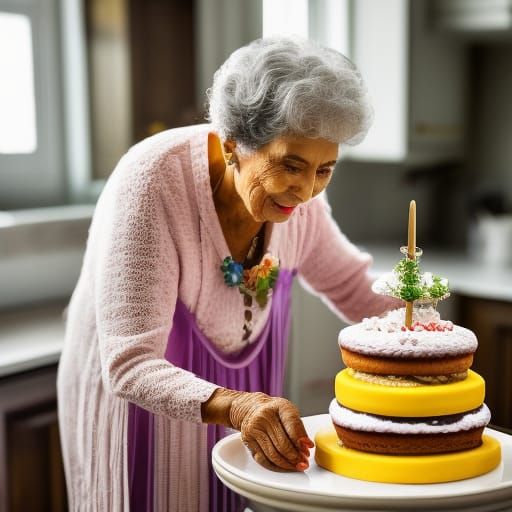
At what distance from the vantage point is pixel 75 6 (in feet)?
8.04

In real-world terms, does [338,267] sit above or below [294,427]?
above

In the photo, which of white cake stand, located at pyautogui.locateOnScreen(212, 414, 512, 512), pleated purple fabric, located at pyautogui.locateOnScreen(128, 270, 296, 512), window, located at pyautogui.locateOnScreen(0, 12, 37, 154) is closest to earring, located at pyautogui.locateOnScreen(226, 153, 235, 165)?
pleated purple fabric, located at pyautogui.locateOnScreen(128, 270, 296, 512)

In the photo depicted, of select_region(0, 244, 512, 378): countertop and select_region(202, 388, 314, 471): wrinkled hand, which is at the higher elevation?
select_region(202, 388, 314, 471): wrinkled hand

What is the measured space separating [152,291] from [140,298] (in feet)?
0.07

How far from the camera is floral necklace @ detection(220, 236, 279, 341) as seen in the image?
1.39m

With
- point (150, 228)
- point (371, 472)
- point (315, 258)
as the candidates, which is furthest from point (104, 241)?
point (371, 472)

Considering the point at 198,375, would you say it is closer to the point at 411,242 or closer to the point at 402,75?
the point at 411,242

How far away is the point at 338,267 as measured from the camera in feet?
5.14

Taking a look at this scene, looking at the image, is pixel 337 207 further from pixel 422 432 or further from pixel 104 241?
pixel 422 432

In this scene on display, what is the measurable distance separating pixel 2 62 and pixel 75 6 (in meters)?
0.27

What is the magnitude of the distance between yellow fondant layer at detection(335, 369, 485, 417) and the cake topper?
10cm

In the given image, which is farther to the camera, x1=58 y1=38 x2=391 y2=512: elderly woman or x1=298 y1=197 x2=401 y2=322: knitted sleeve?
x1=298 y1=197 x2=401 y2=322: knitted sleeve

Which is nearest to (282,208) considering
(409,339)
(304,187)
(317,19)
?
(304,187)

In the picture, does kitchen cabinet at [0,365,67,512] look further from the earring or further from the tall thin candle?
the tall thin candle
